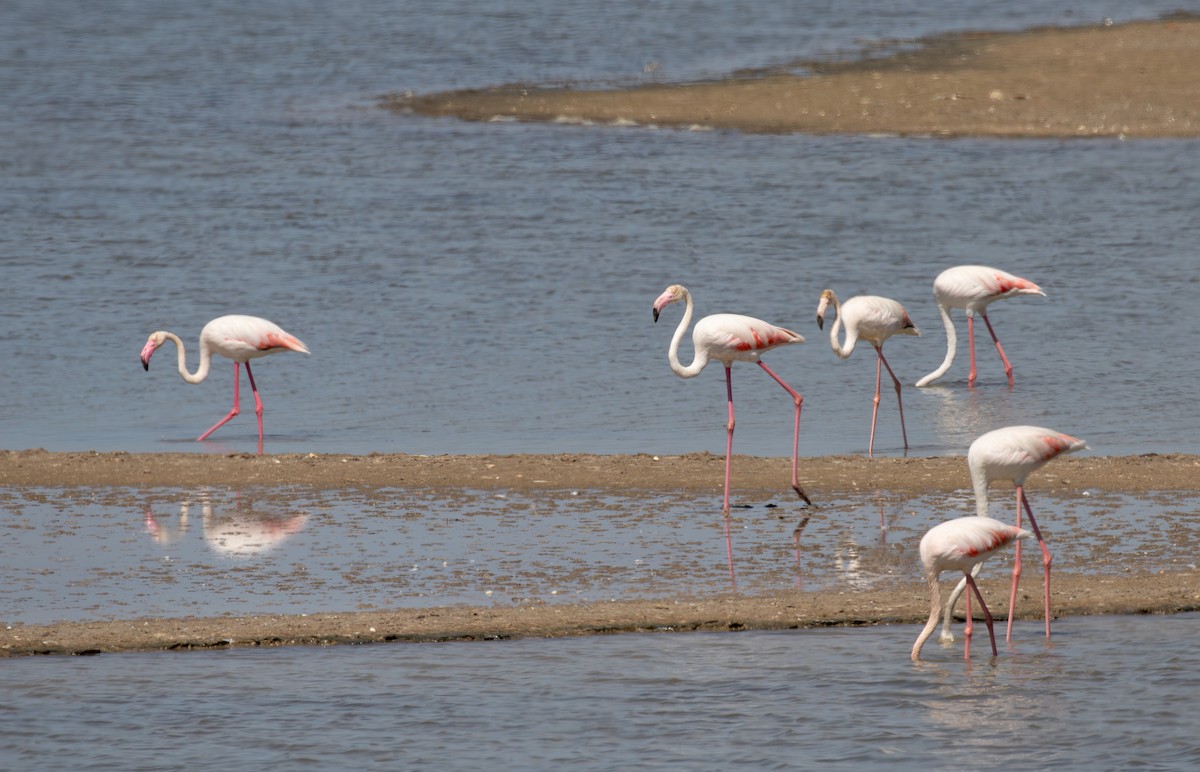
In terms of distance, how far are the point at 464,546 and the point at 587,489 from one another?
1.44 metres

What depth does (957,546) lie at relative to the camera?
Answer: 7.36 metres

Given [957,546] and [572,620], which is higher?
[957,546]

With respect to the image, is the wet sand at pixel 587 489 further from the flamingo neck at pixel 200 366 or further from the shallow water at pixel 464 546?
the flamingo neck at pixel 200 366

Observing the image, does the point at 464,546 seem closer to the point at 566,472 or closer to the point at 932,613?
the point at 566,472

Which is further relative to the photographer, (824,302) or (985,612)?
(824,302)

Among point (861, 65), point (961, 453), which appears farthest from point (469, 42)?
point (961, 453)

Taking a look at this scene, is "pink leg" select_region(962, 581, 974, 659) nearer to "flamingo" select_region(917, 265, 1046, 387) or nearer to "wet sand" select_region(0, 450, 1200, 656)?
"wet sand" select_region(0, 450, 1200, 656)

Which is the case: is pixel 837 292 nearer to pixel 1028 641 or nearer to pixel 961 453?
pixel 961 453

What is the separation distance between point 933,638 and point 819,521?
198cm

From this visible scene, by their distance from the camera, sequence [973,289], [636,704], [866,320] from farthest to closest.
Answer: [973,289] → [866,320] → [636,704]

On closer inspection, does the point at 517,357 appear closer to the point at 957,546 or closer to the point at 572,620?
the point at 572,620

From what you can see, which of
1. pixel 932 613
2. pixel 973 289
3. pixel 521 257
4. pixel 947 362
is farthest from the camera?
pixel 521 257

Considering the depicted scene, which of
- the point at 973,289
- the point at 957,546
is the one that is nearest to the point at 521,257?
the point at 973,289

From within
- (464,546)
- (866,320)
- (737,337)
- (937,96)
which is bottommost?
(464,546)
